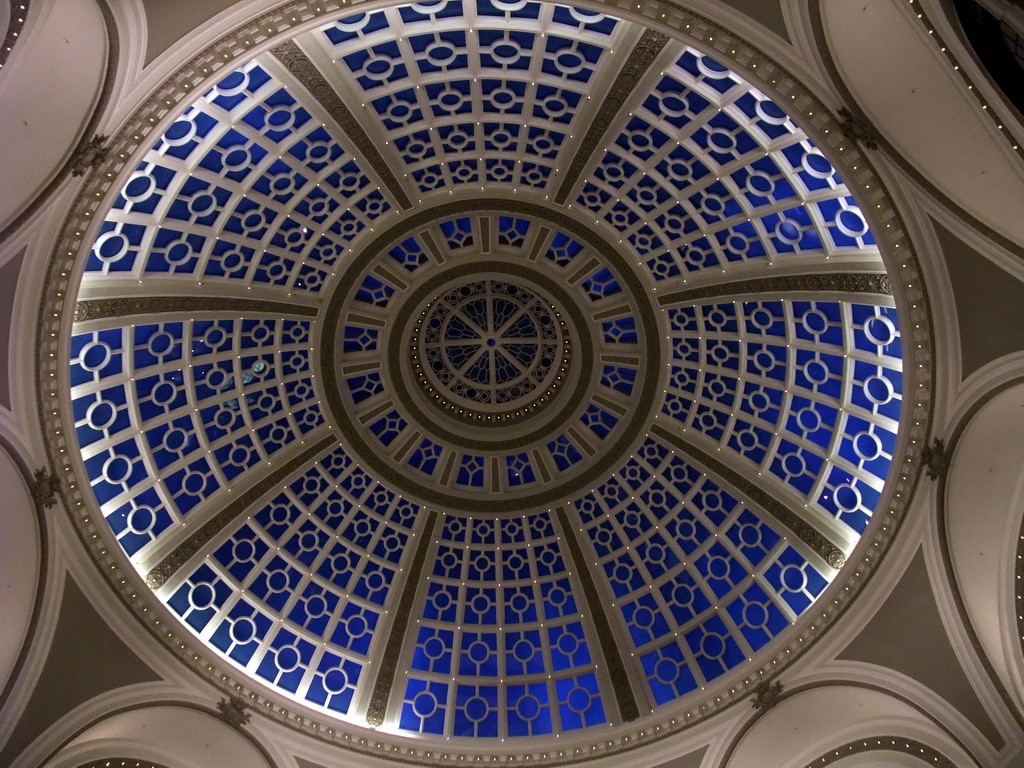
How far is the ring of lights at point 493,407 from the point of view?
24.7m

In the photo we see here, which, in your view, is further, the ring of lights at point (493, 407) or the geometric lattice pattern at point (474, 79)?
the ring of lights at point (493, 407)

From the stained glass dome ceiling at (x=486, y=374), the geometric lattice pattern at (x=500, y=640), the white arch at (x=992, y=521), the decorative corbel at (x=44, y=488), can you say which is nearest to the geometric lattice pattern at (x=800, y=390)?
the stained glass dome ceiling at (x=486, y=374)

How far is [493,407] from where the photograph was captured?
27.1 metres

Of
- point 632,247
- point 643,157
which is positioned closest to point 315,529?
point 632,247

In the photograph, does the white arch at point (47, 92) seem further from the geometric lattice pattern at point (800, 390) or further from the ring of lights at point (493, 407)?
the geometric lattice pattern at point (800, 390)

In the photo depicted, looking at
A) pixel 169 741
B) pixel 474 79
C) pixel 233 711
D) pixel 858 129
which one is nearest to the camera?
pixel 858 129

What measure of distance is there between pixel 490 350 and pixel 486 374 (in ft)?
2.92

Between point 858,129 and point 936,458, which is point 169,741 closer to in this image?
point 936,458

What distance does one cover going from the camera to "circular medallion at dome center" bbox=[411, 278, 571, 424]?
26188 millimetres

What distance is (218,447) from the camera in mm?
24109

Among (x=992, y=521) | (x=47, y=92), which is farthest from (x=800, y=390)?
(x=47, y=92)

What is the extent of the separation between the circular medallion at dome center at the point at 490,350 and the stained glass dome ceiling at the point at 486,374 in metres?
0.10

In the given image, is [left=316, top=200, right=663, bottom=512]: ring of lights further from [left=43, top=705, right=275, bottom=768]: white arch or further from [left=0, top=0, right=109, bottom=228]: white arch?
[left=0, top=0, right=109, bottom=228]: white arch

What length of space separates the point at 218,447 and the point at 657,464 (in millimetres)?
13921
